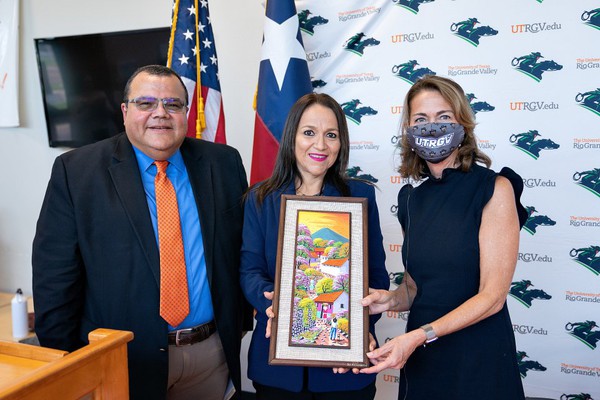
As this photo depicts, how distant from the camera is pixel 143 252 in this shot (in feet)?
5.75

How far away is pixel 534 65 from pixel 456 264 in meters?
1.94

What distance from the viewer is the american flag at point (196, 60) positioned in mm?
3025

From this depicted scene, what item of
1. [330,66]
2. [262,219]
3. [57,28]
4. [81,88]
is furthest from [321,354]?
[57,28]

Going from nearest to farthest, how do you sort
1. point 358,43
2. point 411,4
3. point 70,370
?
point 70,370 < point 411,4 < point 358,43

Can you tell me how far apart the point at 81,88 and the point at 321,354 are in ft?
10.9

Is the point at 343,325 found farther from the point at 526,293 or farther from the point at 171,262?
the point at 526,293

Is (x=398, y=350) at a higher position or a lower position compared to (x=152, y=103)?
lower

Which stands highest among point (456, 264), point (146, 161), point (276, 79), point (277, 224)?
point (276, 79)

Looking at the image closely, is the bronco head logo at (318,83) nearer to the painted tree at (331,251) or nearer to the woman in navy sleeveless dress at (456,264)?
the woman in navy sleeveless dress at (456,264)

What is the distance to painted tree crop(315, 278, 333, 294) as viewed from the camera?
1.60 metres

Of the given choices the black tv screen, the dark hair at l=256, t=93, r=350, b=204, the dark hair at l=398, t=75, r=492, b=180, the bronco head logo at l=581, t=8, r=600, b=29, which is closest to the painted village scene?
the dark hair at l=256, t=93, r=350, b=204

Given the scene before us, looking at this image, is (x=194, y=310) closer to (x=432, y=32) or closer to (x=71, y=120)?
(x=432, y=32)

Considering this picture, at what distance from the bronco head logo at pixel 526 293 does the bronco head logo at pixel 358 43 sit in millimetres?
1883

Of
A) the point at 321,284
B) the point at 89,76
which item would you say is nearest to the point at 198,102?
the point at 89,76
